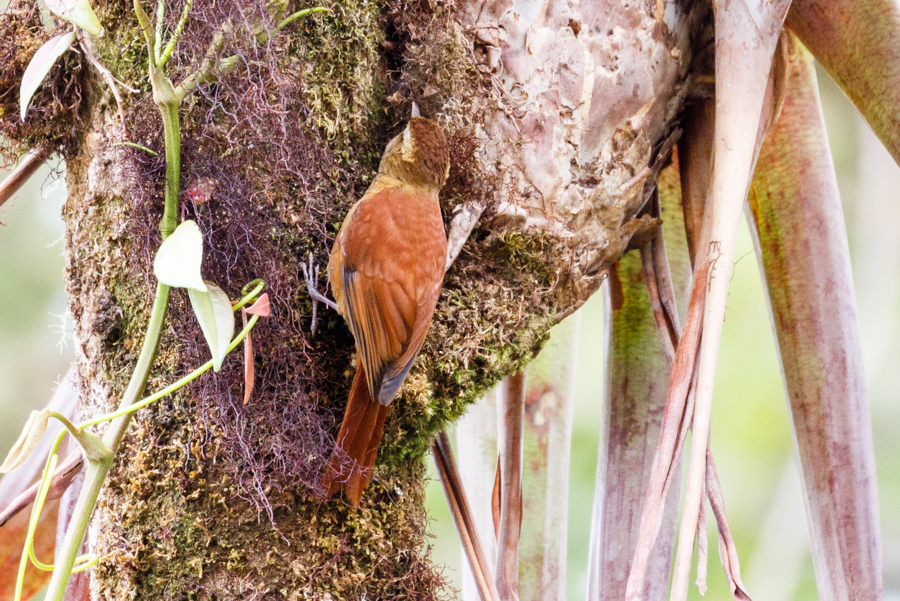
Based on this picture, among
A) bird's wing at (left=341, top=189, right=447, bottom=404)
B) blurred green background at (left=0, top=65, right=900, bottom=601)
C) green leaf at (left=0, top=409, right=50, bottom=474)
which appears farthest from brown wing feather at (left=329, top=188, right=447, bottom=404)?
blurred green background at (left=0, top=65, right=900, bottom=601)

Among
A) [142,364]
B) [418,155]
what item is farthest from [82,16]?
[418,155]

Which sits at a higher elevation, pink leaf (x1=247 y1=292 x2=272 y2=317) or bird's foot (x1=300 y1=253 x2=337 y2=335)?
bird's foot (x1=300 y1=253 x2=337 y2=335)

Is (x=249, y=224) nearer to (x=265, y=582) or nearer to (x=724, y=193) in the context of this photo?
(x=265, y=582)

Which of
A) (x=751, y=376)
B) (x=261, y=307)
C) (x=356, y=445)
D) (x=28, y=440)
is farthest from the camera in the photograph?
(x=751, y=376)

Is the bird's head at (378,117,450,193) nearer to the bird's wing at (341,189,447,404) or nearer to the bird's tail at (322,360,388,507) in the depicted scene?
the bird's wing at (341,189,447,404)

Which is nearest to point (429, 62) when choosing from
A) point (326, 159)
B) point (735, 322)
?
point (326, 159)

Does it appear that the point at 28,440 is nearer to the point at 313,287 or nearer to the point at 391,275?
the point at 313,287

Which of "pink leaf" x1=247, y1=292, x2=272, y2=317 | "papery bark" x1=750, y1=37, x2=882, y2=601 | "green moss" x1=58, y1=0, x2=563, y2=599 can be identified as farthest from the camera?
"papery bark" x1=750, y1=37, x2=882, y2=601
